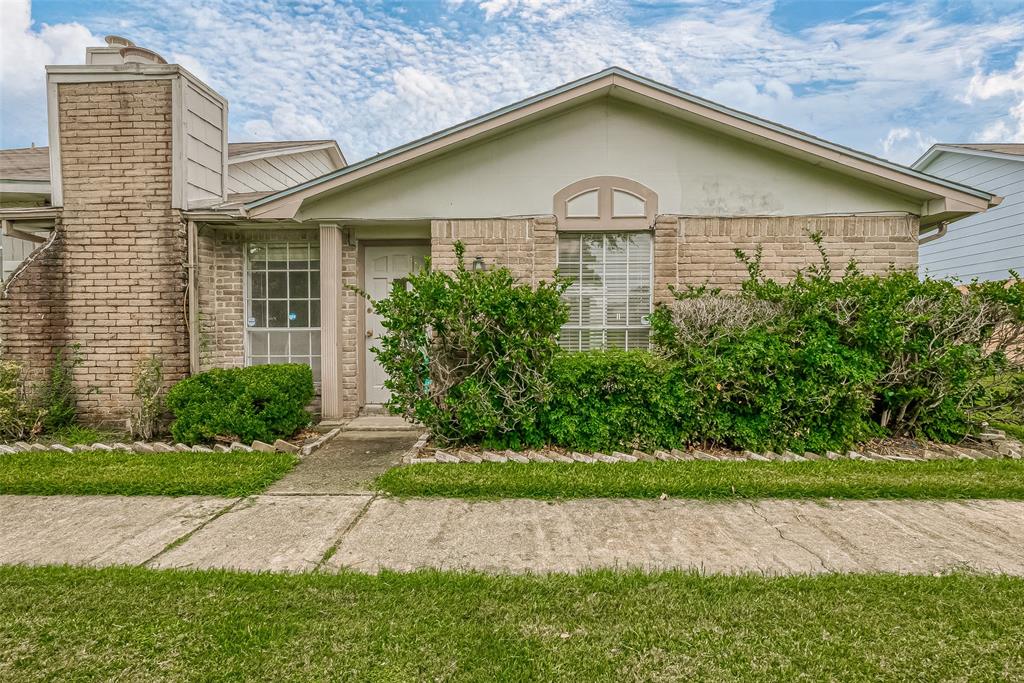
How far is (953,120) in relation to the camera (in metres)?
21.6

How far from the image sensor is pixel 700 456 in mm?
5785

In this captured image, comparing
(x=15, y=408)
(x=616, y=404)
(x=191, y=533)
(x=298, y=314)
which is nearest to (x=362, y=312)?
(x=298, y=314)

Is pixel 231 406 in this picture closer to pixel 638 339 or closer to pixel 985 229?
pixel 638 339

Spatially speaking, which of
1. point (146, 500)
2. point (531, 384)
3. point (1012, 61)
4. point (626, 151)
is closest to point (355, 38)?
point (626, 151)

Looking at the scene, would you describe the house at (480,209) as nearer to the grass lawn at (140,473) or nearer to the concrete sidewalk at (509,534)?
the grass lawn at (140,473)

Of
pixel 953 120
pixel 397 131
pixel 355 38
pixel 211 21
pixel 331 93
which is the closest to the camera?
pixel 211 21

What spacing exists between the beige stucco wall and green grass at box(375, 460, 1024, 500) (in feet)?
11.8

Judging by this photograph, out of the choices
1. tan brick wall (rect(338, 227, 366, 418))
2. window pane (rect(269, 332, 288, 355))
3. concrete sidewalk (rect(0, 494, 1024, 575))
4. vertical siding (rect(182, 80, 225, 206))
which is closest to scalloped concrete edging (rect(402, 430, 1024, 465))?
concrete sidewalk (rect(0, 494, 1024, 575))

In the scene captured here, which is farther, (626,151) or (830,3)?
(830,3)

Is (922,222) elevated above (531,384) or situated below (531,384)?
above

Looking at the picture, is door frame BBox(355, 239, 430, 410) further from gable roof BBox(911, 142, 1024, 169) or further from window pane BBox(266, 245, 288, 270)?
gable roof BBox(911, 142, 1024, 169)

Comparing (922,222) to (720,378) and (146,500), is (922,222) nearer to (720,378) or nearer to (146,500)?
(720,378)

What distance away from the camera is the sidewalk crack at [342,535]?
3.44 meters

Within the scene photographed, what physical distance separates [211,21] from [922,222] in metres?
12.3
